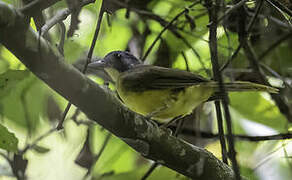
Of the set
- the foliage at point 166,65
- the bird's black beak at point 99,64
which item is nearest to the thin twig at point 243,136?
the foliage at point 166,65

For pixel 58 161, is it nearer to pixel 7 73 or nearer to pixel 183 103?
pixel 183 103

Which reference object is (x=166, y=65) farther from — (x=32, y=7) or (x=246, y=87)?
(x=32, y=7)

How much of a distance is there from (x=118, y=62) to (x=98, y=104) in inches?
72.1

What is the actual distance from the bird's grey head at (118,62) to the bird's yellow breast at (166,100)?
2.25 feet

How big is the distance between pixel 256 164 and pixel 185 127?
771 mm

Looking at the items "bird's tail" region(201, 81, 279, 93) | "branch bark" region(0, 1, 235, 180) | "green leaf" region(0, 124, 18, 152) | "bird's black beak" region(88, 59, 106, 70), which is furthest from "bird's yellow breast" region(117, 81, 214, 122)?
"green leaf" region(0, 124, 18, 152)

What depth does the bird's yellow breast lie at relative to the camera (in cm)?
289

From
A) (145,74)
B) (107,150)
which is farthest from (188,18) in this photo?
(107,150)

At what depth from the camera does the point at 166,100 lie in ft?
9.57

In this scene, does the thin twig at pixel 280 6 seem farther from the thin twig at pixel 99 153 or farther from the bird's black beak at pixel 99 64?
the bird's black beak at pixel 99 64

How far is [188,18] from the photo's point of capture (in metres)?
3.22

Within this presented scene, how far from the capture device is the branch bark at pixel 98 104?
1572 millimetres

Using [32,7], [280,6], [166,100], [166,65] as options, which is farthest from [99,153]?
[32,7]

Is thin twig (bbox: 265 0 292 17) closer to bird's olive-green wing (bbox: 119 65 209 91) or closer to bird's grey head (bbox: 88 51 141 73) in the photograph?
bird's olive-green wing (bbox: 119 65 209 91)
